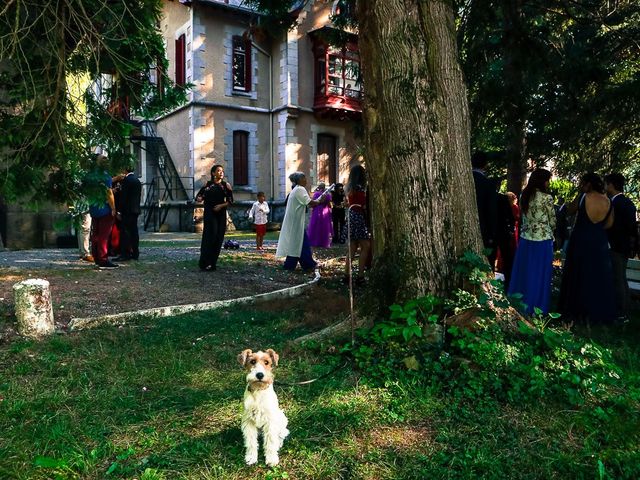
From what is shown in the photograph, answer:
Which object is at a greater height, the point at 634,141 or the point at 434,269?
the point at 634,141

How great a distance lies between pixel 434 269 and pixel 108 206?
686 cm

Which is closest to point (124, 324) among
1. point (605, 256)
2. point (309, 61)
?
point (605, 256)

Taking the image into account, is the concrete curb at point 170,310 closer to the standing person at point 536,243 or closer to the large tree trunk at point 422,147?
the large tree trunk at point 422,147

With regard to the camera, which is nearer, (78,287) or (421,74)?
(421,74)

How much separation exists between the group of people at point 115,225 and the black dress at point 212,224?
1.51 metres

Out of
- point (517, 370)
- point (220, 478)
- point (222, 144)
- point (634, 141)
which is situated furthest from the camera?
point (222, 144)

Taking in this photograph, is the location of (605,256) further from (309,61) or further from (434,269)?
(309,61)

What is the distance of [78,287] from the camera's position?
745 centimetres

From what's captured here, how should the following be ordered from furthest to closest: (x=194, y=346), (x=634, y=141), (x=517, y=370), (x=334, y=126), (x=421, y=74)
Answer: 1. (x=334, y=126)
2. (x=634, y=141)
3. (x=194, y=346)
4. (x=421, y=74)
5. (x=517, y=370)

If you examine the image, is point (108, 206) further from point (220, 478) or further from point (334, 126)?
point (334, 126)

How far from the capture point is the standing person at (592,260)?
20.8 feet

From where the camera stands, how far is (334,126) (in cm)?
2609

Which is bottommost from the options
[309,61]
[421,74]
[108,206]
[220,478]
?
[220,478]

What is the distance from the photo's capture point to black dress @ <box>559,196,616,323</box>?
21.1 ft
